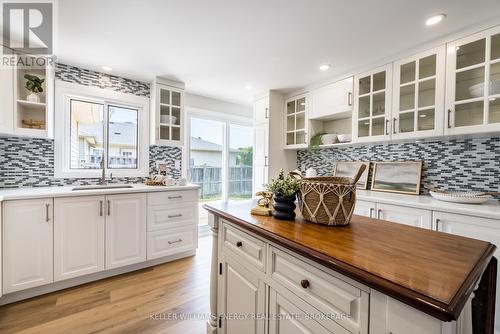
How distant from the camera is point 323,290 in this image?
762mm

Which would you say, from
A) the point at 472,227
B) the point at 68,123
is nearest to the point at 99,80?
the point at 68,123

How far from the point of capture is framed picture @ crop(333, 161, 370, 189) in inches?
108

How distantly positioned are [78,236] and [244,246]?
1954 millimetres

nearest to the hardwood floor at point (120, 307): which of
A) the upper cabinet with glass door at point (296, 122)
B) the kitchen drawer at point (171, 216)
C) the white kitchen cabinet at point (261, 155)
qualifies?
the kitchen drawer at point (171, 216)

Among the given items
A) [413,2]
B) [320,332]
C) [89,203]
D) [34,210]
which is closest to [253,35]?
[413,2]

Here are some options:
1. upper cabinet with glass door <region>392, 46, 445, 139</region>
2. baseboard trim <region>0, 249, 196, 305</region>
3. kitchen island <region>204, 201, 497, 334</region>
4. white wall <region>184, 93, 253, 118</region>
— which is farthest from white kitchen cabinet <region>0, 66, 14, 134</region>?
upper cabinet with glass door <region>392, 46, 445, 139</region>

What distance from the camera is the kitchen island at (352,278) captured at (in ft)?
1.79

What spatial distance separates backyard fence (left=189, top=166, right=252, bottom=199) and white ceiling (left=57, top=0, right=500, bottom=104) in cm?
167

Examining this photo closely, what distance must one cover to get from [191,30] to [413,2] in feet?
5.52

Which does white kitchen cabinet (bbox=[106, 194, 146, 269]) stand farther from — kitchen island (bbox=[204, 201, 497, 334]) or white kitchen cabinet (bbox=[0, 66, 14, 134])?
kitchen island (bbox=[204, 201, 497, 334])

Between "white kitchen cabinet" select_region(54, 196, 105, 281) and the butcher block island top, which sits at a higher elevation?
the butcher block island top

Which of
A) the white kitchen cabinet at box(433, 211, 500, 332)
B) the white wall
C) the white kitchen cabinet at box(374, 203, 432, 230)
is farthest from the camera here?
the white wall

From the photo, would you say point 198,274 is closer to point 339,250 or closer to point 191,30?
point 339,250

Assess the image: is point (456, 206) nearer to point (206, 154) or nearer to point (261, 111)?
point (261, 111)
